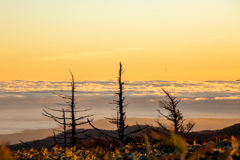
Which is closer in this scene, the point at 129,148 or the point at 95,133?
the point at 129,148

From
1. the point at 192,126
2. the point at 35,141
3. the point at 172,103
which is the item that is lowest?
the point at 35,141

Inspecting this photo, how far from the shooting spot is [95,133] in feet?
268

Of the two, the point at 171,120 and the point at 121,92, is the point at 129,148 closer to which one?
the point at 121,92

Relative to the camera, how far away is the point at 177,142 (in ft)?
12.7

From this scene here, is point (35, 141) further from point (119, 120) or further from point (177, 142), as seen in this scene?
point (177, 142)

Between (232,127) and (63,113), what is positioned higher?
(63,113)

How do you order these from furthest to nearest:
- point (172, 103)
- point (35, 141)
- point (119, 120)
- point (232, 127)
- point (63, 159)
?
point (35, 141)
point (232, 127)
point (172, 103)
point (119, 120)
point (63, 159)

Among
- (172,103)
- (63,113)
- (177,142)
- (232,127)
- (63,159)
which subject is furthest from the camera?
(232,127)

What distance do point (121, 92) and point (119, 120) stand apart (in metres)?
2.79

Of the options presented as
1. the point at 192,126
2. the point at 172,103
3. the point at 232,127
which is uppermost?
the point at 172,103

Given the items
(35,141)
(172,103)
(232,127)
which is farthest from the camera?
(35,141)

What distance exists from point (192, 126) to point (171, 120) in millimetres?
2630

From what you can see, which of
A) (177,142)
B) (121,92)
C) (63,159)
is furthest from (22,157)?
(121,92)

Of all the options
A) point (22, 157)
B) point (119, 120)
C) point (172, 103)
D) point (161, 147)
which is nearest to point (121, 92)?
point (119, 120)
